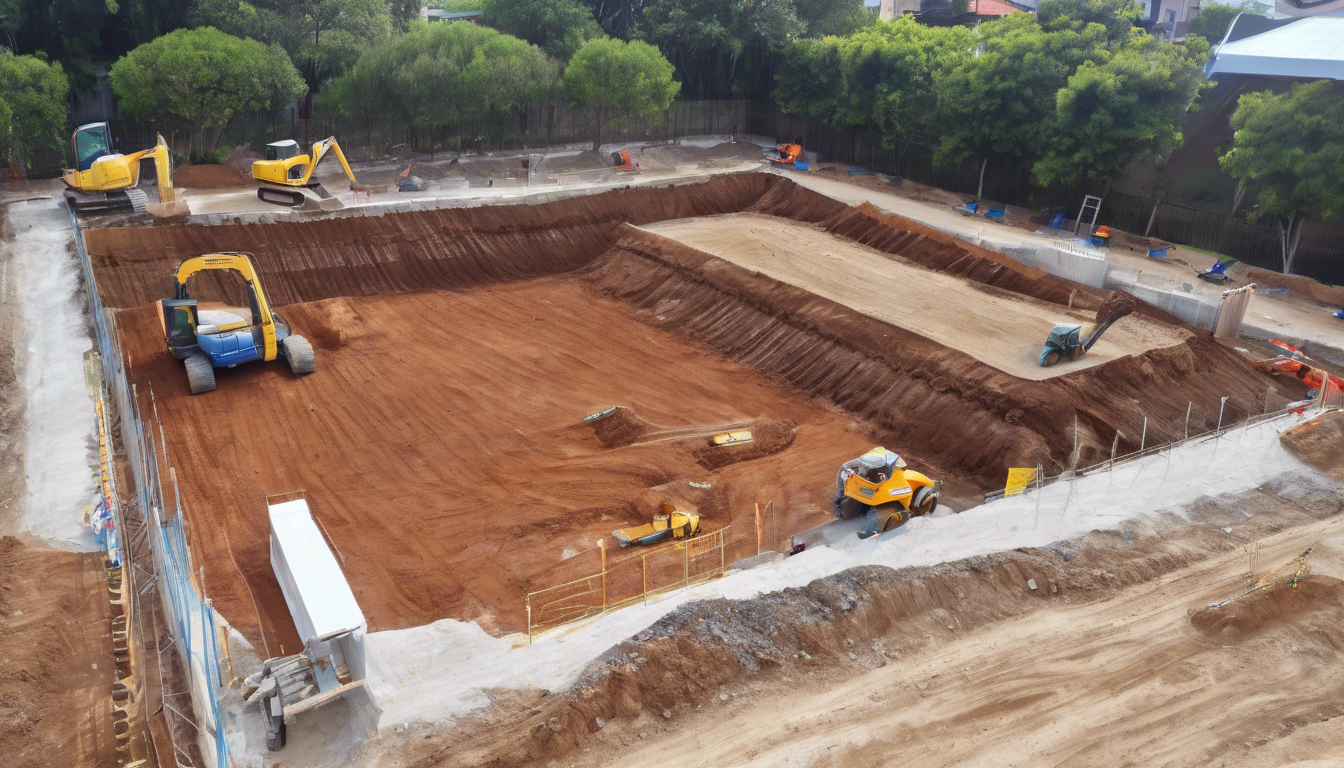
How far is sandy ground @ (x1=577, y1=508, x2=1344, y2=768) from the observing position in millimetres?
11953

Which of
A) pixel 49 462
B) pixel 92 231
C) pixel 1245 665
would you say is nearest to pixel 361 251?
pixel 92 231

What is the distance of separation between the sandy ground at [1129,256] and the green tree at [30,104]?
2710cm

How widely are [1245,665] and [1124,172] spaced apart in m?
26.2

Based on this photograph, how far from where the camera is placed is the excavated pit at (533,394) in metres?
17.3

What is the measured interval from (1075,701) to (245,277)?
19119mm

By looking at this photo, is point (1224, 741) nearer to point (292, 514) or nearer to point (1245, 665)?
point (1245, 665)

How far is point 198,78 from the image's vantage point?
3406 cm

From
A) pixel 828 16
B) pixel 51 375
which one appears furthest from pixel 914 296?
pixel 828 16

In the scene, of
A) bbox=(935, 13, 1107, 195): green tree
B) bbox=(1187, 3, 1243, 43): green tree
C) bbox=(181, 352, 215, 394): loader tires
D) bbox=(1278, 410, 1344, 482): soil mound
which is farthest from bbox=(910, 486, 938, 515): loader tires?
bbox=(1187, 3, 1243, 43): green tree

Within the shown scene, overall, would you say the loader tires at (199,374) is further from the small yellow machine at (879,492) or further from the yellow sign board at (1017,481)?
the yellow sign board at (1017,481)

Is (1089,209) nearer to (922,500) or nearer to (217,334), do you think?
(922,500)

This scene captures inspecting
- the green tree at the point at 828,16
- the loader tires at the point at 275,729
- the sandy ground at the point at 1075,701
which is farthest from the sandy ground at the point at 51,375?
the green tree at the point at 828,16

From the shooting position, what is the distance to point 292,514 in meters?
15.4

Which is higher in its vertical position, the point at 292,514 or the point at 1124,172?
the point at 1124,172
